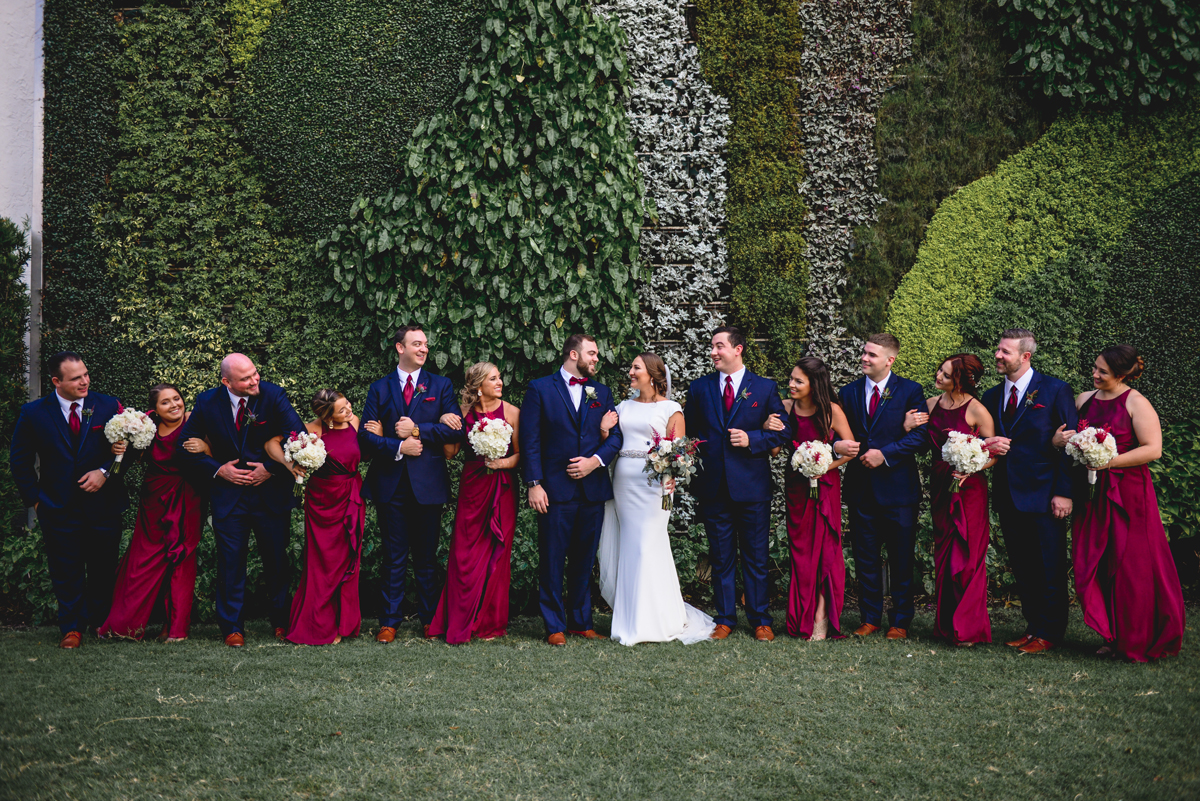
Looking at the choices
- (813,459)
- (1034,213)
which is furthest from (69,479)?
(1034,213)

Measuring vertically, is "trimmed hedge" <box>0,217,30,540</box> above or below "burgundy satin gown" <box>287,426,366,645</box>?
above

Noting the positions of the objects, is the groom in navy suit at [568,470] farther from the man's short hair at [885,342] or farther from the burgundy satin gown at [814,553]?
the man's short hair at [885,342]

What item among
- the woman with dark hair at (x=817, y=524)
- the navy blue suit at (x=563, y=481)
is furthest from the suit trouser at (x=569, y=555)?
the woman with dark hair at (x=817, y=524)

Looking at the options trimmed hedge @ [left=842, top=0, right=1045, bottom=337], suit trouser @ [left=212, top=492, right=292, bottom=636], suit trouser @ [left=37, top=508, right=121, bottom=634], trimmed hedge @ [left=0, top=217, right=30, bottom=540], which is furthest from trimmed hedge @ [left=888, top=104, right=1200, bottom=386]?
trimmed hedge @ [left=0, top=217, right=30, bottom=540]

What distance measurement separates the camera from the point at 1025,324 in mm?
8109

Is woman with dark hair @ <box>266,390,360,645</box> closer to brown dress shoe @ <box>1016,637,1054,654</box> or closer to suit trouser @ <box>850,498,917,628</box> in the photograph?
suit trouser @ <box>850,498,917,628</box>

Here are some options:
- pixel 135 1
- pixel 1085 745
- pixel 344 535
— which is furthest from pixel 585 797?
pixel 135 1

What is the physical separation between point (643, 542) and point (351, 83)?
217 inches

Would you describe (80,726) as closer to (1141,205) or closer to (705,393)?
(705,393)

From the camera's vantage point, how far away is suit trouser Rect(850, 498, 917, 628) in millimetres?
6254

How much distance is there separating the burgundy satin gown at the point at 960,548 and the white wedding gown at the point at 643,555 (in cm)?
182

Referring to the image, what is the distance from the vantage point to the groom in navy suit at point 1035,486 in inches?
229

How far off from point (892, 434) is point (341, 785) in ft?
15.2

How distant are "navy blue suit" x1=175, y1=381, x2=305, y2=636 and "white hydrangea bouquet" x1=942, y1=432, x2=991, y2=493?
4954 millimetres
